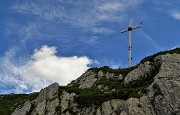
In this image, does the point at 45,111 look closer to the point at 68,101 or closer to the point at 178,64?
the point at 68,101

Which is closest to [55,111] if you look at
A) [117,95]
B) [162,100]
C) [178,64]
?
[117,95]

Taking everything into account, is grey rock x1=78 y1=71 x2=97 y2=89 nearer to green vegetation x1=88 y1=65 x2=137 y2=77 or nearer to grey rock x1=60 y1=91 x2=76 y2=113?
green vegetation x1=88 y1=65 x2=137 y2=77

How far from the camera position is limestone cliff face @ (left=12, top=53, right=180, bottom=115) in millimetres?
45969

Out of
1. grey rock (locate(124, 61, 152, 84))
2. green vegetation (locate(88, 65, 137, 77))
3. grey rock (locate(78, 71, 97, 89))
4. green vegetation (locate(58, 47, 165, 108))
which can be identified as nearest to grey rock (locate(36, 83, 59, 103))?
green vegetation (locate(58, 47, 165, 108))

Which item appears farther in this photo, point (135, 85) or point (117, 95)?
point (135, 85)

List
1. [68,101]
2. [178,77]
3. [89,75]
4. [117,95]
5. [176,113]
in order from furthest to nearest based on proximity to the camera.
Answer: [89,75] < [68,101] < [117,95] < [178,77] < [176,113]

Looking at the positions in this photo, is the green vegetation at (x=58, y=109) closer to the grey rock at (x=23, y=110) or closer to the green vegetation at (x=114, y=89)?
the green vegetation at (x=114, y=89)

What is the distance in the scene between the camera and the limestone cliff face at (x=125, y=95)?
46.0 meters

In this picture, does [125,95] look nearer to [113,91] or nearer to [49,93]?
[113,91]

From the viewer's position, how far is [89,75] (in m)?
72.4

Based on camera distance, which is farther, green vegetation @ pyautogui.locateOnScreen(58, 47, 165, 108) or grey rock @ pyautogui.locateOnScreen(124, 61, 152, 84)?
grey rock @ pyautogui.locateOnScreen(124, 61, 152, 84)

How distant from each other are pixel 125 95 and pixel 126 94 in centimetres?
A: 22

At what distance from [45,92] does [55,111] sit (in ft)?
20.3

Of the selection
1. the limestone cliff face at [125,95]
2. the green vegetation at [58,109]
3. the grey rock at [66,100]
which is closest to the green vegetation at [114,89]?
the limestone cliff face at [125,95]
